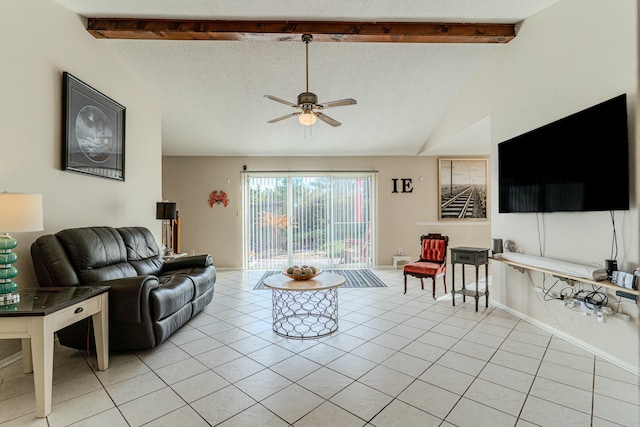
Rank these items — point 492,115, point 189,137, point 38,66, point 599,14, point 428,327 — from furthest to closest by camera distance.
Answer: point 189,137 → point 492,115 → point 428,327 → point 38,66 → point 599,14

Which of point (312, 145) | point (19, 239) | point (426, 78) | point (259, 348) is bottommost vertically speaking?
point (259, 348)

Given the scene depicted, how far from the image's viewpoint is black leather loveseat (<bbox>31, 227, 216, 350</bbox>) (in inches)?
101

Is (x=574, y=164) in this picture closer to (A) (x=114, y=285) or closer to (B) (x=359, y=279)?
(B) (x=359, y=279)

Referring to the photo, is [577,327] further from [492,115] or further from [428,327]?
[492,115]

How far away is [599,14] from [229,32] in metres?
3.44

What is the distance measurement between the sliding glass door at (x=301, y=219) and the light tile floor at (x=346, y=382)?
3.43 metres

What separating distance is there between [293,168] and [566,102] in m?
4.86

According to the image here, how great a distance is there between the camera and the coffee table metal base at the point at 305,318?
3232mm

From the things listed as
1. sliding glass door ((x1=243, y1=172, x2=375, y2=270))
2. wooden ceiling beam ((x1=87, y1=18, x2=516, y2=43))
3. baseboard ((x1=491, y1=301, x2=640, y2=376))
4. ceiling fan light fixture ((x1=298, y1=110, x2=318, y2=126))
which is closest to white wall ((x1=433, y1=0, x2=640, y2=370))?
baseboard ((x1=491, y1=301, x2=640, y2=376))

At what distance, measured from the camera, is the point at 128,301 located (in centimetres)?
257

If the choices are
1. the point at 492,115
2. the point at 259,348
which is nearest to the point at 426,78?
the point at 492,115

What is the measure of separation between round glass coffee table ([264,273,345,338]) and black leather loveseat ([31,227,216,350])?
925 millimetres

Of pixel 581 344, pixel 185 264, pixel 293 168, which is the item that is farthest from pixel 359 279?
pixel 581 344

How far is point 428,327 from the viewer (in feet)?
11.0
